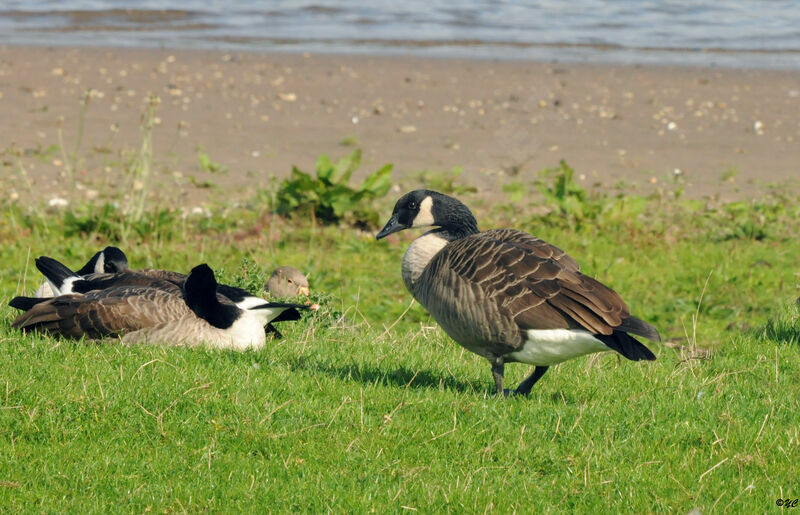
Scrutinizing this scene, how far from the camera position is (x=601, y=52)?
2589 cm

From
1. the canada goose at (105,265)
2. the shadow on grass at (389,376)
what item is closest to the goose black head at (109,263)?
the canada goose at (105,265)

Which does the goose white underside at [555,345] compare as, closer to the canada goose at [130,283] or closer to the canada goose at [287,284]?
the canada goose at [130,283]

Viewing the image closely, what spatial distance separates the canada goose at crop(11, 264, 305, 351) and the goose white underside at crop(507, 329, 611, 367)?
1943mm

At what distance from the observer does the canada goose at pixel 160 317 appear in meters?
7.27

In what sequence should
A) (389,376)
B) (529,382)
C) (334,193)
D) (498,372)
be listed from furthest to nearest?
(334,193) < (389,376) < (529,382) < (498,372)

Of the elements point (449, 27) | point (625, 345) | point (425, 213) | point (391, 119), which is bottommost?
point (391, 119)

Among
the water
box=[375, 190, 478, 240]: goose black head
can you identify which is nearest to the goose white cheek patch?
box=[375, 190, 478, 240]: goose black head

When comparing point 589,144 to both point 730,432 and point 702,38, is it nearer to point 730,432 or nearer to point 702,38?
point 730,432

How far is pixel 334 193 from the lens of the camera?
12422 millimetres

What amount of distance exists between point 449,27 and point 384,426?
2532 cm

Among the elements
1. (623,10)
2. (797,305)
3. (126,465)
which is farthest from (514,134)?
(623,10)

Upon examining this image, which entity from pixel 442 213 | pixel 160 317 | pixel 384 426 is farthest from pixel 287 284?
pixel 384 426

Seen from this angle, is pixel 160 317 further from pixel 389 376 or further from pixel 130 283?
pixel 389 376

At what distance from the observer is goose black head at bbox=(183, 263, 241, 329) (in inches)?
293
